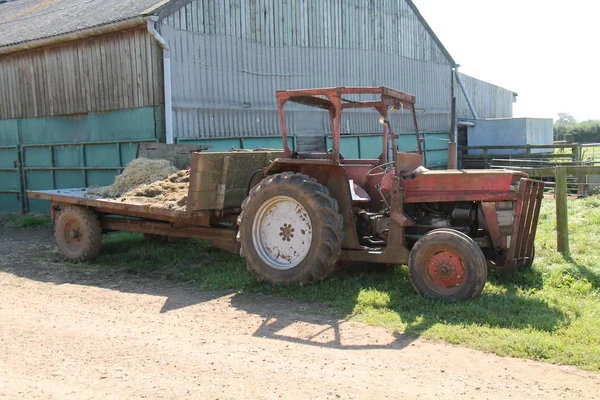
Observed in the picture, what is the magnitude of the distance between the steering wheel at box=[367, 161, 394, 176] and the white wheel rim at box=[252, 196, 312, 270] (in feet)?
3.72

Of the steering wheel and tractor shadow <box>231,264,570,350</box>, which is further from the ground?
the steering wheel

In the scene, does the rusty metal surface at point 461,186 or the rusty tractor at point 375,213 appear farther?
the rusty metal surface at point 461,186

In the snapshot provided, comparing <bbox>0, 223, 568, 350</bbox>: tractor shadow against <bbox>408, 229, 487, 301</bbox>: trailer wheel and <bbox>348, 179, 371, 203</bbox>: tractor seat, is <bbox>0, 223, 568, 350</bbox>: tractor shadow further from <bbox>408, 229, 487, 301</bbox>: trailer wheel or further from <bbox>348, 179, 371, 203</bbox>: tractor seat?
<bbox>348, 179, 371, 203</bbox>: tractor seat

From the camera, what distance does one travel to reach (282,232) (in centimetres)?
761

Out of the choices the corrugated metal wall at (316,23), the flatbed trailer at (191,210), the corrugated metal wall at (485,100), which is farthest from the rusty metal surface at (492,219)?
the corrugated metal wall at (485,100)

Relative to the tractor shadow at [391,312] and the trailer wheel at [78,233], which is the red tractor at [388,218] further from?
the trailer wheel at [78,233]

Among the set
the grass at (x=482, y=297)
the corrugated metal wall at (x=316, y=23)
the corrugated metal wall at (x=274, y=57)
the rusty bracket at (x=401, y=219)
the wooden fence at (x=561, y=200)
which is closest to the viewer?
the grass at (x=482, y=297)

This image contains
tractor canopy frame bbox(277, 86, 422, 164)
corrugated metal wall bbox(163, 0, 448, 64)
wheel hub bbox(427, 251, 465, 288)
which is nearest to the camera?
wheel hub bbox(427, 251, 465, 288)

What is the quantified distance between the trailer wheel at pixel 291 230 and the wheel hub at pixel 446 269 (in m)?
1.19

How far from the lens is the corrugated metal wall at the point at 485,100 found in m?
25.3

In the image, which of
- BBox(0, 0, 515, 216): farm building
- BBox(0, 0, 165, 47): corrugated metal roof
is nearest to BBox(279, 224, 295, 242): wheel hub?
BBox(0, 0, 515, 216): farm building

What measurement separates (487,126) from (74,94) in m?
17.3

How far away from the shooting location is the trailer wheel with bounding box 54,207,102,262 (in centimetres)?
966

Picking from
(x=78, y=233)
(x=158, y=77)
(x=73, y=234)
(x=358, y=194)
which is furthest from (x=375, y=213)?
(x=158, y=77)
